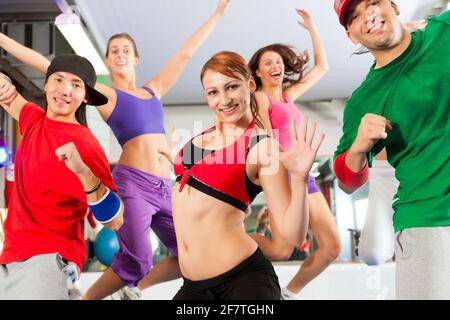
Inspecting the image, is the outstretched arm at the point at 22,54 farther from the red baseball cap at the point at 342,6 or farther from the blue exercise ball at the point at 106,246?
the blue exercise ball at the point at 106,246

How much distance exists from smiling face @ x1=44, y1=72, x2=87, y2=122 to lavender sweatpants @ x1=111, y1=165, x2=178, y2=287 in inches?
23.0

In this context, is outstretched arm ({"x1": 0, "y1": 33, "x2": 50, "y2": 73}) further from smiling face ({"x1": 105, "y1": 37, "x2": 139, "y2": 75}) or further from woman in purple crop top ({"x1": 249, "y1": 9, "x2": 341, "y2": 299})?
woman in purple crop top ({"x1": 249, "y1": 9, "x2": 341, "y2": 299})

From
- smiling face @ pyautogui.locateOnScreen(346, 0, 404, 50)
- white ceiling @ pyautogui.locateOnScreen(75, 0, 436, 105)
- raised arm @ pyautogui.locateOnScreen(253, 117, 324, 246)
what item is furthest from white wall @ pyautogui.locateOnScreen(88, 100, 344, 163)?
smiling face @ pyautogui.locateOnScreen(346, 0, 404, 50)

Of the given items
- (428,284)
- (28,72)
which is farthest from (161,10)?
(428,284)

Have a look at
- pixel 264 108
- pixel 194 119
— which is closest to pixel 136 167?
pixel 194 119

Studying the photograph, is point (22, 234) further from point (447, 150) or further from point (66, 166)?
point (447, 150)

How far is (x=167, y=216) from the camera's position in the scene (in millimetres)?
3066

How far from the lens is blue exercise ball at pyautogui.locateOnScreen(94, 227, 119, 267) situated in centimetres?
518

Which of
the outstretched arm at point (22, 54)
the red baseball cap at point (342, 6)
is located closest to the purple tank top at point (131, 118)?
the outstretched arm at point (22, 54)

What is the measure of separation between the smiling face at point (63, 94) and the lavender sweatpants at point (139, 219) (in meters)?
0.58

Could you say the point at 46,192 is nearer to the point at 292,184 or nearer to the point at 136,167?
the point at 136,167

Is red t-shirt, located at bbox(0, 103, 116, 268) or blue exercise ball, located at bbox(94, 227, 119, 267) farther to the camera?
blue exercise ball, located at bbox(94, 227, 119, 267)

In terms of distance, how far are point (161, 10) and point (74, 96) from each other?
6.06 feet

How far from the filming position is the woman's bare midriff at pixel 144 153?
303 centimetres
